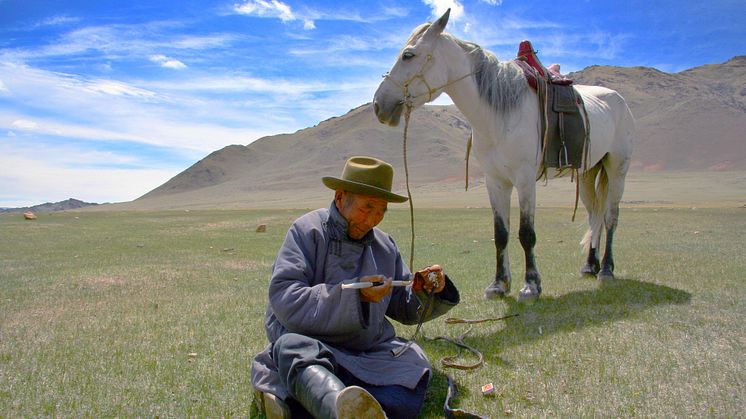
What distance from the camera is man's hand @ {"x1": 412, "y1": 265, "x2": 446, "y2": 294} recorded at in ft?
11.4

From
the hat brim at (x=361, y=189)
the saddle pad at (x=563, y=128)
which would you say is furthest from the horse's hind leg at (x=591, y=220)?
the hat brim at (x=361, y=189)

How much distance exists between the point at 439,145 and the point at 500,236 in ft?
441

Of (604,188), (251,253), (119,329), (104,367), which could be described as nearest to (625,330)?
(604,188)

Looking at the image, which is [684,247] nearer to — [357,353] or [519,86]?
[519,86]

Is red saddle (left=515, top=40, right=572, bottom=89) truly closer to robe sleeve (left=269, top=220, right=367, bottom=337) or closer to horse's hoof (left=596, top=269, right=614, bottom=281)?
horse's hoof (left=596, top=269, right=614, bottom=281)

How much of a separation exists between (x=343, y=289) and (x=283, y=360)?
49 cm

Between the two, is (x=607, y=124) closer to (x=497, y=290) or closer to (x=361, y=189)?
(x=497, y=290)

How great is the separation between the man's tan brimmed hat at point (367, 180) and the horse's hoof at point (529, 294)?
10.3 ft

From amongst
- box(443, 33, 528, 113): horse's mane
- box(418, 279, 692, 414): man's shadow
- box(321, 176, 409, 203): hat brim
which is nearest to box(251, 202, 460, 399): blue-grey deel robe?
box(321, 176, 409, 203): hat brim

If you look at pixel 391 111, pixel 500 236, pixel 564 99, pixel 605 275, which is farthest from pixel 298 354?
pixel 605 275

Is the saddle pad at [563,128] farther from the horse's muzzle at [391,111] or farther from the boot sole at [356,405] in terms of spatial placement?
the boot sole at [356,405]

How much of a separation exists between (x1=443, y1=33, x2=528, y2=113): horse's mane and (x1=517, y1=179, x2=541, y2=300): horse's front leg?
90 cm

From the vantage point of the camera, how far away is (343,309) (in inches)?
120

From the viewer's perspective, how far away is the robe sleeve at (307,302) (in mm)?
3039
